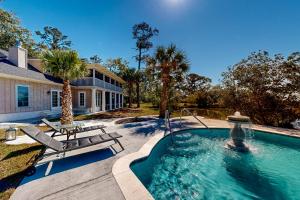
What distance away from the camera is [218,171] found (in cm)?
556

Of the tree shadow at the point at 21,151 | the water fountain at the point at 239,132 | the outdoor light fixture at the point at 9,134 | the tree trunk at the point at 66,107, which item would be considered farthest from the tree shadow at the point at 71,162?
the water fountain at the point at 239,132

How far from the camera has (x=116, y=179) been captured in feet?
12.3

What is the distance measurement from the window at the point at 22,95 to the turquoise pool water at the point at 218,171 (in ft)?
40.1

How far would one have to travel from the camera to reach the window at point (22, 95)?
502 inches

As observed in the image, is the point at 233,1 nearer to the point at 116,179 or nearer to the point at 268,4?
the point at 268,4

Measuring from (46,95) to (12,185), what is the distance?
14179 millimetres

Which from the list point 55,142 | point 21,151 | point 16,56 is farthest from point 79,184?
point 16,56

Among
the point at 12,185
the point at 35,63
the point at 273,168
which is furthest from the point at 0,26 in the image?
the point at 273,168

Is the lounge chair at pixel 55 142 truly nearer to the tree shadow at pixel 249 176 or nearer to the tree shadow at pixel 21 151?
the tree shadow at pixel 21 151

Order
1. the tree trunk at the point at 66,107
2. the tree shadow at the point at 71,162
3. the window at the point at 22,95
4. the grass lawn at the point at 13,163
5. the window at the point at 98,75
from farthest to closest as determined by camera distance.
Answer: the window at the point at 98,75 < the window at the point at 22,95 < the tree trunk at the point at 66,107 < the tree shadow at the point at 71,162 < the grass lawn at the point at 13,163

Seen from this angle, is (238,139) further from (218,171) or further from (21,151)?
(21,151)

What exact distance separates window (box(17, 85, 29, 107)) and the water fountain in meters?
15.2

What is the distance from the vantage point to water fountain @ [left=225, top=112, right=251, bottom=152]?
7.54 metres

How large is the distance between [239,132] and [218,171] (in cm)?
309
